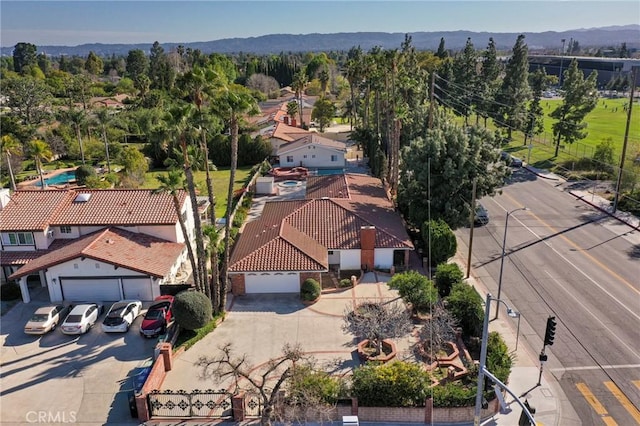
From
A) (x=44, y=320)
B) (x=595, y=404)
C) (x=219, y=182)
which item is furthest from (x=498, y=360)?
(x=219, y=182)

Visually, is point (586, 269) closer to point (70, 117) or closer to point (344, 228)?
point (344, 228)

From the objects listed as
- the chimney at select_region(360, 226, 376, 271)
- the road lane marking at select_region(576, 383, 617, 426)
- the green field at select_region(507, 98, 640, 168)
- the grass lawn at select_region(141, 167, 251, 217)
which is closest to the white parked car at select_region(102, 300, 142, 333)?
the chimney at select_region(360, 226, 376, 271)

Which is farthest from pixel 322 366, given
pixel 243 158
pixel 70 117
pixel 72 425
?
pixel 70 117

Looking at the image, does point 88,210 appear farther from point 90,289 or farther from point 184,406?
point 184,406

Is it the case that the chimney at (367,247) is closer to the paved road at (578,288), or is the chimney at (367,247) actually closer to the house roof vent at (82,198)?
the paved road at (578,288)

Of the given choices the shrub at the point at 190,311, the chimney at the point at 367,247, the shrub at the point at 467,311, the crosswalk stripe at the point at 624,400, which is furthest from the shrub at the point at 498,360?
the shrub at the point at 190,311

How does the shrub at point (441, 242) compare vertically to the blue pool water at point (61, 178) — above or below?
above
